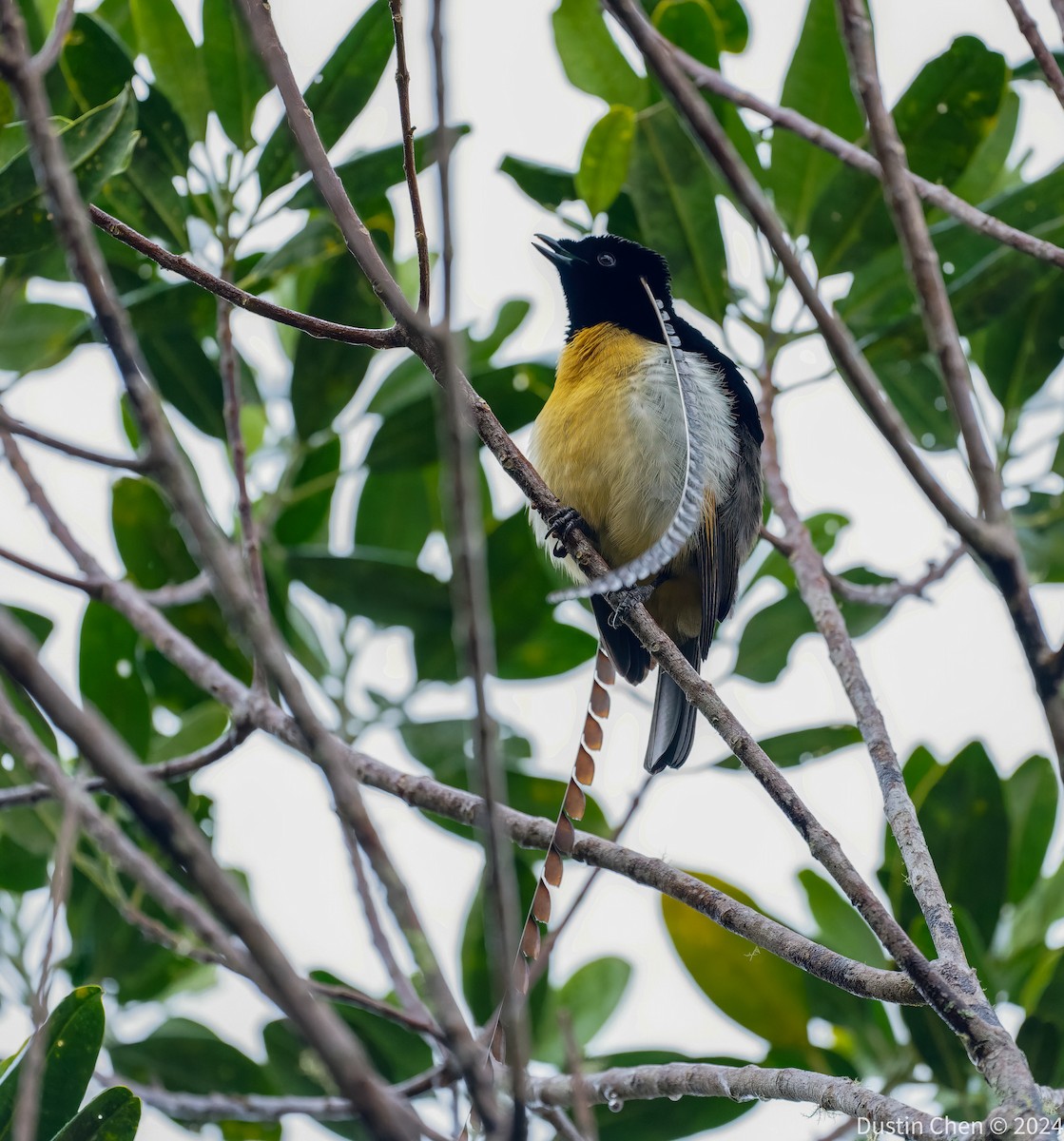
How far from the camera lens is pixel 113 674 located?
3.98m

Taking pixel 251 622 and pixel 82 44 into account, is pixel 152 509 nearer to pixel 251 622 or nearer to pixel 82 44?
pixel 82 44

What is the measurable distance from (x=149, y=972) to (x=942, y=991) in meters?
2.95

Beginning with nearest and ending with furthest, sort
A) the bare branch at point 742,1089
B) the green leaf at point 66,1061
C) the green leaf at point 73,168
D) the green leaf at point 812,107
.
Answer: the bare branch at point 742,1089
the green leaf at point 66,1061
the green leaf at point 73,168
the green leaf at point 812,107

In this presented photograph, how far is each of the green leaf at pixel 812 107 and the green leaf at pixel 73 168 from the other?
1990 mm

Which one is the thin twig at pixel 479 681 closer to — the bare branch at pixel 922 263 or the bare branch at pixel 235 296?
the bare branch at pixel 922 263

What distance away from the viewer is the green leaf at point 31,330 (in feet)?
13.9

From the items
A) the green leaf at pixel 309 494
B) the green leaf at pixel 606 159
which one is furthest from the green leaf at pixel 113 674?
the green leaf at pixel 606 159

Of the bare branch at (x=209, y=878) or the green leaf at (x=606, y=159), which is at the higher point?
the green leaf at (x=606, y=159)

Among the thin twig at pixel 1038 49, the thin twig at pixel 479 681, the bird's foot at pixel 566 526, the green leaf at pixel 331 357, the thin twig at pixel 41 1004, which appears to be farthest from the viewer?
the green leaf at pixel 331 357

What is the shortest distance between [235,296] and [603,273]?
241cm

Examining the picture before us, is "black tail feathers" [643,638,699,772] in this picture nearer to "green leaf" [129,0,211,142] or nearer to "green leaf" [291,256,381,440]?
"green leaf" [291,256,381,440]

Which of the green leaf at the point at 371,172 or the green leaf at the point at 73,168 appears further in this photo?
the green leaf at the point at 371,172

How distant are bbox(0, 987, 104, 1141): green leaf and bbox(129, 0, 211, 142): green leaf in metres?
2.60

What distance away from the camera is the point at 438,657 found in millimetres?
4418
